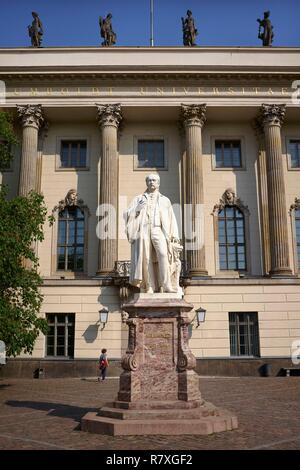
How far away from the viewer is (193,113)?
2828 cm

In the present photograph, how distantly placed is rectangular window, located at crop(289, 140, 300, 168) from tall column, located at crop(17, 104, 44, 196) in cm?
1555

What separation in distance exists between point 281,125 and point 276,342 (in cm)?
1328

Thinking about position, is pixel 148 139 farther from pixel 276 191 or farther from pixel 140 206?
pixel 140 206

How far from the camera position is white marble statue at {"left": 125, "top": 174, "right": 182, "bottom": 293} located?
9172 millimetres

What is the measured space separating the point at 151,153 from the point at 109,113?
3725 mm

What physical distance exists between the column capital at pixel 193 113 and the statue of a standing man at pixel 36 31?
1048cm

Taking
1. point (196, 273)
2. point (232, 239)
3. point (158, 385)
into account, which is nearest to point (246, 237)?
point (232, 239)

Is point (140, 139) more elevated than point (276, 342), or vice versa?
point (140, 139)

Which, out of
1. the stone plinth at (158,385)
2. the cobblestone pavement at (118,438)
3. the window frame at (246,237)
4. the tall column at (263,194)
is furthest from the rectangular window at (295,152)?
the stone plinth at (158,385)

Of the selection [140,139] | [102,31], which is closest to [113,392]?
[140,139]

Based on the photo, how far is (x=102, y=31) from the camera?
102 feet

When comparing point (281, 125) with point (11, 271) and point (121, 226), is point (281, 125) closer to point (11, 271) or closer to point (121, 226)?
point (121, 226)

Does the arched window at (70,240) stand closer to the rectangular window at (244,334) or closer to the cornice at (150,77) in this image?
the cornice at (150,77)

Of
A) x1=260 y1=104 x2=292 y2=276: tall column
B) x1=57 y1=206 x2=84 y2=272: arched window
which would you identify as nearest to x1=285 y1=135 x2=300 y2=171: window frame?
x1=260 y1=104 x2=292 y2=276: tall column
